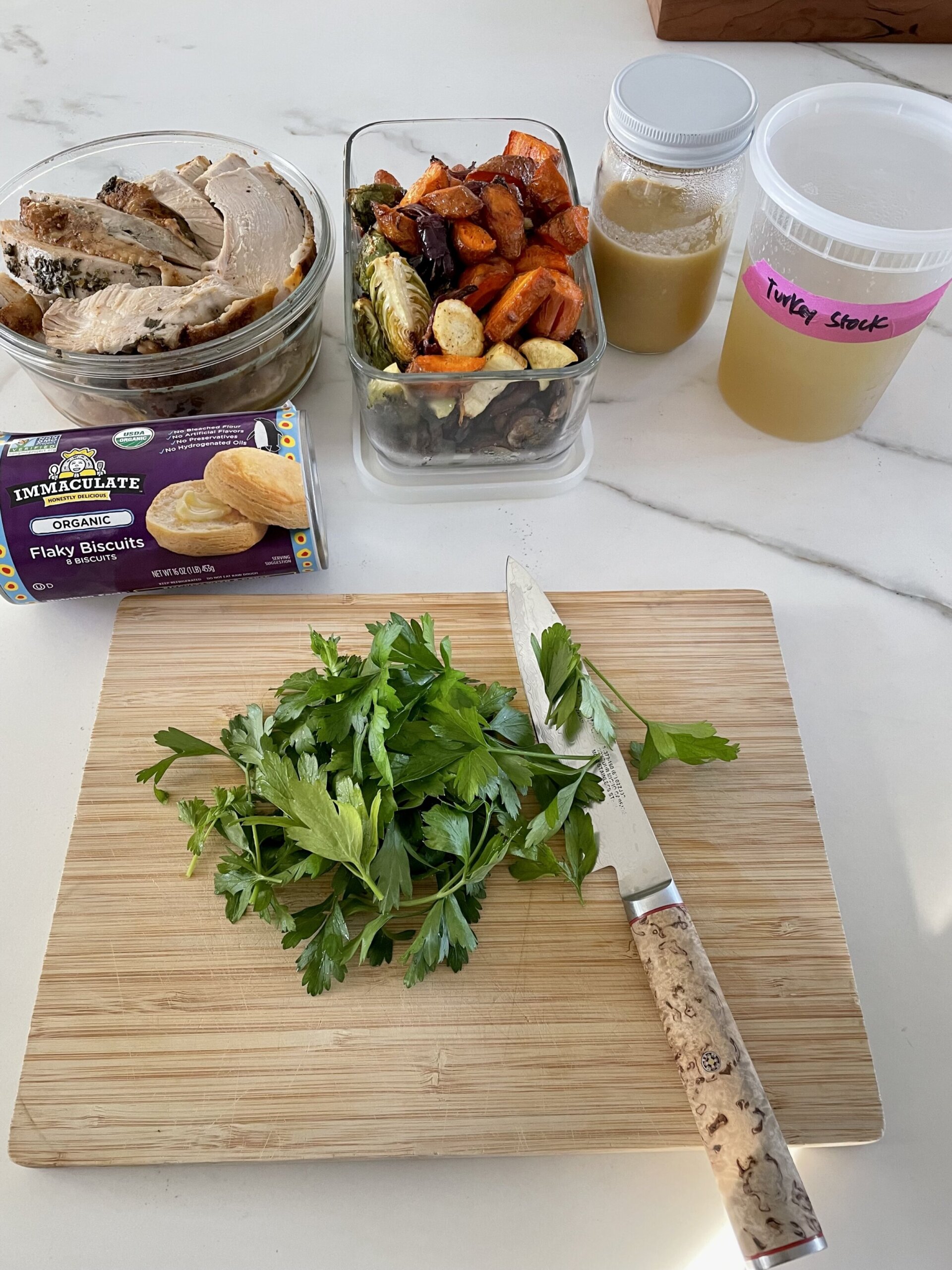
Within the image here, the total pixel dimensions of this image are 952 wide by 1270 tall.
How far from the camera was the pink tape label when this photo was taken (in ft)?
3.21

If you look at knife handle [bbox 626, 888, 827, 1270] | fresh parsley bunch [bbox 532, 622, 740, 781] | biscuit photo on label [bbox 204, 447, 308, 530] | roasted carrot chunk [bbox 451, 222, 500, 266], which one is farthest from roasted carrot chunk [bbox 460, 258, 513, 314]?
knife handle [bbox 626, 888, 827, 1270]

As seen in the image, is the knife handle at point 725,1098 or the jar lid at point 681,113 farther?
the jar lid at point 681,113

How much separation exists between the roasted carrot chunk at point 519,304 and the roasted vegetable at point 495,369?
15 mm

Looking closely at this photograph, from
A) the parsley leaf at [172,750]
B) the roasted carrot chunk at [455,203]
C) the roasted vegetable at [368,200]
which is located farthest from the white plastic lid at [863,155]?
the parsley leaf at [172,750]

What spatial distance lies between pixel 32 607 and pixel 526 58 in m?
1.17

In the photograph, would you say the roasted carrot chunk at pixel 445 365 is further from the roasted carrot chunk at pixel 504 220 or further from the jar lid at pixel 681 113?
the jar lid at pixel 681 113

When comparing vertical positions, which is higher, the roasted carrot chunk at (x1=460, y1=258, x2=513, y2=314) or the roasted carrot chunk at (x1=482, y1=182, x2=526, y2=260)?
the roasted carrot chunk at (x1=482, y1=182, x2=526, y2=260)

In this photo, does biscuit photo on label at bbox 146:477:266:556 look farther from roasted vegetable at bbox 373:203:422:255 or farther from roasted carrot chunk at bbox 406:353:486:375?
roasted vegetable at bbox 373:203:422:255

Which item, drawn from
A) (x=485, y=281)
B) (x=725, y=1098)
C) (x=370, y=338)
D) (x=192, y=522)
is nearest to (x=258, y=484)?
(x=192, y=522)

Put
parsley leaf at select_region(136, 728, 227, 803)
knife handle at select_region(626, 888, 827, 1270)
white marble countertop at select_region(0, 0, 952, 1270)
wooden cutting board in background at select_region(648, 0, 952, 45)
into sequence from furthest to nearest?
wooden cutting board in background at select_region(648, 0, 952, 45) < parsley leaf at select_region(136, 728, 227, 803) < white marble countertop at select_region(0, 0, 952, 1270) < knife handle at select_region(626, 888, 827, 1270)

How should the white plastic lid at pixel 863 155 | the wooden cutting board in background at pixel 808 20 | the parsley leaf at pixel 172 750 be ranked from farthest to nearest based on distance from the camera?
the wooden cutting board in background at pixel 808 20, the white plastic lid at pixel 863 155, the parsley leaf at pixel 172 750

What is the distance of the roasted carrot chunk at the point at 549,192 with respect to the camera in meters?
1.05

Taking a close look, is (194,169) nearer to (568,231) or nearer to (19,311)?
(19,311)

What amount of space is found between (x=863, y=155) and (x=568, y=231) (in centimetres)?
31
